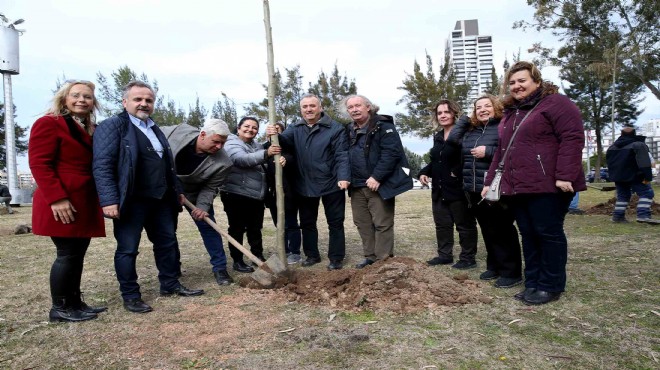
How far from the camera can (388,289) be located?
384cm

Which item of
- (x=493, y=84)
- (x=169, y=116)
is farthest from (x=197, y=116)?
(x=493, y=84)

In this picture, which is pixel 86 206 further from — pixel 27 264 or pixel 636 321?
pixel 636 321

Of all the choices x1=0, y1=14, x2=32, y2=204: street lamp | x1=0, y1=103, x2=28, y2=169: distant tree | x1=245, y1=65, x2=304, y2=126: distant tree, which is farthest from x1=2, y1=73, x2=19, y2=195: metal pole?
x1=0, y1=103, x2=28, y2=169: distant tree

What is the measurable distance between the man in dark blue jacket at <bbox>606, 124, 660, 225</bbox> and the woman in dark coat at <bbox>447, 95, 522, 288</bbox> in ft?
15.5

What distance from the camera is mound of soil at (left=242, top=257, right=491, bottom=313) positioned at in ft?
11.9

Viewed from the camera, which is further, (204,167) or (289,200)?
(289,200)

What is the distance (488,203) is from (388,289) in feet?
3.86

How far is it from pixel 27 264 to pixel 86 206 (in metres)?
3.27

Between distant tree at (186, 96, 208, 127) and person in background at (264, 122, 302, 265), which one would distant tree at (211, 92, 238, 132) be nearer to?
distant tree at (186, 96, 208, 127)

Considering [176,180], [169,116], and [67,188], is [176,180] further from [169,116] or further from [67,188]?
[169,116]

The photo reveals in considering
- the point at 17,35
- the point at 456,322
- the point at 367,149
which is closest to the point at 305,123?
the point at 367,149

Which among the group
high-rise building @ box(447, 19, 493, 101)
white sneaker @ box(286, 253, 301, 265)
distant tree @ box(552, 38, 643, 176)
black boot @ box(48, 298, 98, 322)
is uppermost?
high-rise building @ box(447, 19, 493, 101)

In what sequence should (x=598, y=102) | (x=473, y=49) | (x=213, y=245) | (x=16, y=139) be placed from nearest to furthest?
(x=213, y=245) < (x=598, y=102) < (x=16, y=139) < (x=473, y=49)

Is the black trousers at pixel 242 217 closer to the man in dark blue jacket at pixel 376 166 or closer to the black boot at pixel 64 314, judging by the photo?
the man in dark blue jacket at pixel 376 166
